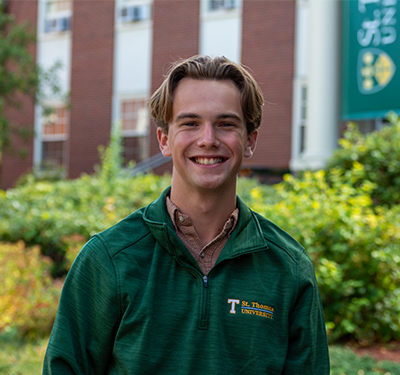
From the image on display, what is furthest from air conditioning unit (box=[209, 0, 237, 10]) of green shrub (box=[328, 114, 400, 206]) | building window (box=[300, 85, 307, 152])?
green shrub (box=[328, 114, 400, 206])

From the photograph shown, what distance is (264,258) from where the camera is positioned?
1.96 meters

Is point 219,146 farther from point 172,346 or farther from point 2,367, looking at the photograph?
point 2,367

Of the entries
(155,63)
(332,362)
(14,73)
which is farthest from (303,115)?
(332,362)

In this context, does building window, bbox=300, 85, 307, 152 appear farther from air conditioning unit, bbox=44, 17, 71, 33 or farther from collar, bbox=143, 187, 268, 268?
collar, bbox=143, 187, 268, 268

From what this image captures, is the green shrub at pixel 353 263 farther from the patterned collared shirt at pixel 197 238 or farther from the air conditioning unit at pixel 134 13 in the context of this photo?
the air conditioning unit at pixel 134 13

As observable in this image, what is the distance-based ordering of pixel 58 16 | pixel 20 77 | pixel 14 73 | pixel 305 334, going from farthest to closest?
pixel 58 16, pixel 14 73, pixel 20 77, pixel 305 334

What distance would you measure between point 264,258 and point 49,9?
56.1 ft

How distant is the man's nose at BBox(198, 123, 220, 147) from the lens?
1.92 metres

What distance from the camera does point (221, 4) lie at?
14344mm

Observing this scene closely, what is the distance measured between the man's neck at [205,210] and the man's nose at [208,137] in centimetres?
19

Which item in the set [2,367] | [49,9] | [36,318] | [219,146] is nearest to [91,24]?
[49,9]

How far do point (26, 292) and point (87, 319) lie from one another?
4.45 metres

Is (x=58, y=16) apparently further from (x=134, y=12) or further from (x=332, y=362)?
(x=332, y=362)

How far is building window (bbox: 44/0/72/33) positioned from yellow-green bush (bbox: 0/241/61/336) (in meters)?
11.8
